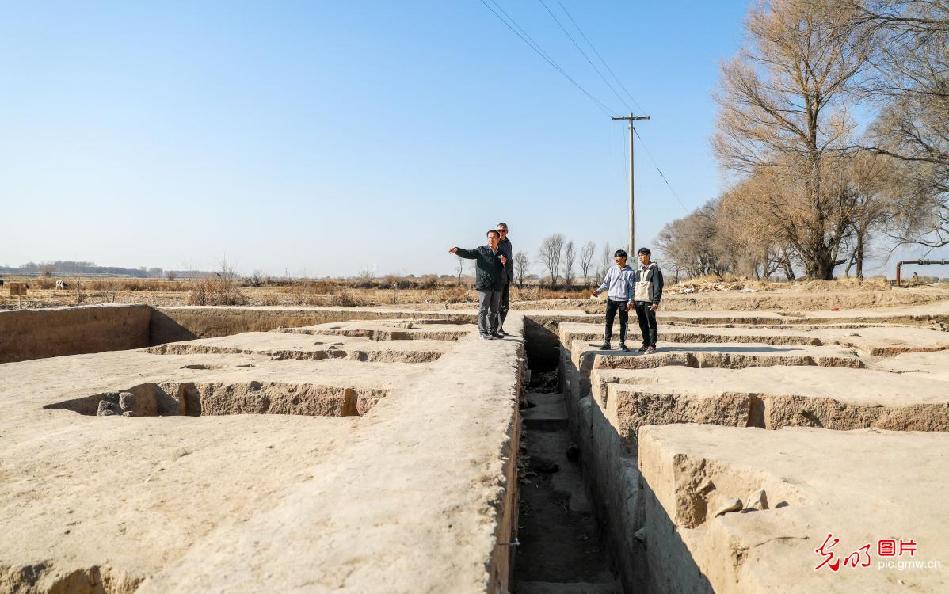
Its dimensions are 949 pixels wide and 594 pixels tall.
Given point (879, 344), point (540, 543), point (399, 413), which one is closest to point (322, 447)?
point (399, 413)

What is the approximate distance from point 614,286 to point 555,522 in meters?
2.81

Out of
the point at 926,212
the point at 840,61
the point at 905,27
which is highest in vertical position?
the point at 840,61

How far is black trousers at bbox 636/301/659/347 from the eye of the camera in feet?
20.8

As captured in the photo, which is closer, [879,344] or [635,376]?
Answer: [635,376]

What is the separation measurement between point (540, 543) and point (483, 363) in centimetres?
168

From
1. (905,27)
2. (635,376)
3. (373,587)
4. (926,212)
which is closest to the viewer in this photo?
(373,587)

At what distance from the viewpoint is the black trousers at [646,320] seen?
6344 millimetres

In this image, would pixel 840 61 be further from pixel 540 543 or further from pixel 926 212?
pixel 540 543

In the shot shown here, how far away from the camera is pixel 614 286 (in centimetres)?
648

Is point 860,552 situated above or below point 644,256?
below

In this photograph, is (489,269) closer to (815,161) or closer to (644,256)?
(644,256)

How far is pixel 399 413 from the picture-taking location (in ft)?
11.6

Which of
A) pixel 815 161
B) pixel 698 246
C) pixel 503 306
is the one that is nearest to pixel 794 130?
pixel 815 161

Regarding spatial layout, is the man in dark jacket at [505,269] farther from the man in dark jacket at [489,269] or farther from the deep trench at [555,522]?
the deep trench at [555,522]
